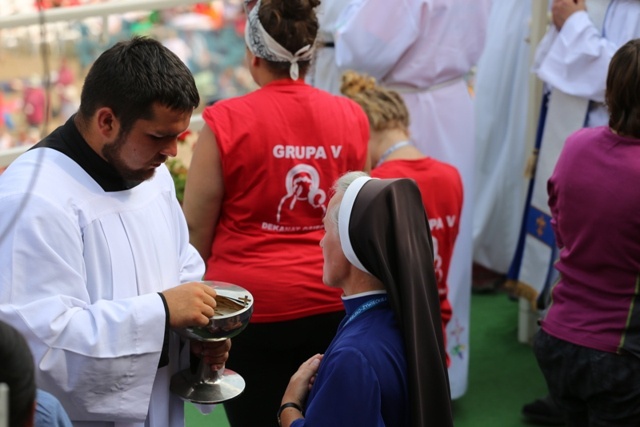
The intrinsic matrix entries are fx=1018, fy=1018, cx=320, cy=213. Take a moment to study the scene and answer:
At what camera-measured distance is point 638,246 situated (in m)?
3.10

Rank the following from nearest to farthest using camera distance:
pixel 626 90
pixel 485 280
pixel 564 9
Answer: pixel 626 90 < pixel 564 9 < pixel 485 280

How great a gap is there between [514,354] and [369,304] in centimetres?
320

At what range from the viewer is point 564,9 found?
4.50 m

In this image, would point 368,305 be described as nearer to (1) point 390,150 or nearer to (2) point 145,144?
(2) point 145,144

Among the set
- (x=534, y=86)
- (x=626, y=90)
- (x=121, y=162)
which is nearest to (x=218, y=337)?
(x=121, y=162)

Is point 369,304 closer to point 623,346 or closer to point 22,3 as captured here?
point 623,346

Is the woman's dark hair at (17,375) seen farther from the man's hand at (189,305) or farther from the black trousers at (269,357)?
the black trousers at (269,357)

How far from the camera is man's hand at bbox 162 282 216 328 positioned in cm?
234

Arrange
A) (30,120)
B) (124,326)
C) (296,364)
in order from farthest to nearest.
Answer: (30,120)
(296,364)
(124,326)

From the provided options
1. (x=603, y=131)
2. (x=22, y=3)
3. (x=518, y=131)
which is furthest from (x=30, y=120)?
(x=603, y=131)

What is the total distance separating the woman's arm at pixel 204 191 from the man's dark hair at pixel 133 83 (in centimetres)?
82

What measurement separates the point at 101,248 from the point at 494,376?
3143 mm

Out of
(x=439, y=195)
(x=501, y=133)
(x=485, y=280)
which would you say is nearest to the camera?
(x=439, y=195)

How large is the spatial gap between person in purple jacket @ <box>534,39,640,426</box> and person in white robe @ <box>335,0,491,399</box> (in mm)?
1456
